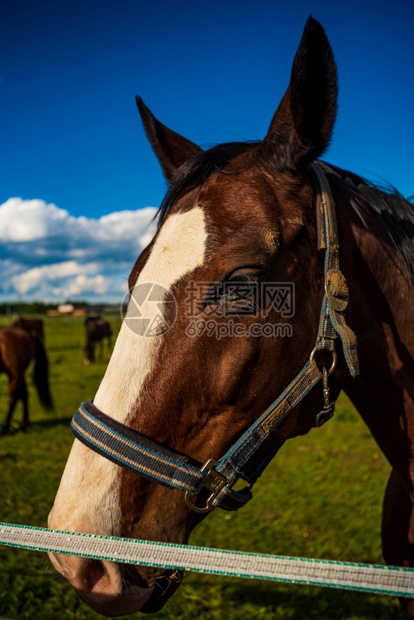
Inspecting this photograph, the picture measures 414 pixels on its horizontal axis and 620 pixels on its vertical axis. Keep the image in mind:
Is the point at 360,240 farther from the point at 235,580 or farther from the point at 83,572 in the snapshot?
the point at 235,580

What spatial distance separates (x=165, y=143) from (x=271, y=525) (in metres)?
4.59

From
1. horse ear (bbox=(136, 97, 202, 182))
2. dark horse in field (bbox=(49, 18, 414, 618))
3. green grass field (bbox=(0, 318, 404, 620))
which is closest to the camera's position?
dark horse in field (bbox=(49, 18, 414, 618))

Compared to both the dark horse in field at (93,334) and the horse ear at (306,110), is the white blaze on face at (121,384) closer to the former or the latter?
the horse ear at (306,110)

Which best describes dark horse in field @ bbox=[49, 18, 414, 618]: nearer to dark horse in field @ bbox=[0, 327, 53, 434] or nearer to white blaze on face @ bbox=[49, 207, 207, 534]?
white blaze on face @ bbox=[49, 207, 207, 534]

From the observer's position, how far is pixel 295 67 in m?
1.58

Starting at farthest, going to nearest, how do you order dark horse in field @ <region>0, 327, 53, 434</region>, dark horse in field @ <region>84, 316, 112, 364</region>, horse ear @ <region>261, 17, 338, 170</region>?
1. dark horse in field @ <region>84, 316, 112, 364</region>
2. dark horse in field @ <region>0, 327, 53, 434</region>
3. horse ear @ <region>261, 17, 338, 170</region>

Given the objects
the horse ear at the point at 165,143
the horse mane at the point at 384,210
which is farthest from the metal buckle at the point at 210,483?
the horse ear at the point at 165,143

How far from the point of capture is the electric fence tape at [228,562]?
1.03 metres

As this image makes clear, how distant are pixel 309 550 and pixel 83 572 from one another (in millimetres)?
3881

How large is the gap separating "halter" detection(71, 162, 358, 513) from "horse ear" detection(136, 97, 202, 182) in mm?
950

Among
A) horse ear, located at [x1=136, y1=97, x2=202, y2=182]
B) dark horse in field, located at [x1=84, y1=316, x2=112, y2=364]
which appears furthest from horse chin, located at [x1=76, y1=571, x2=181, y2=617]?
dark horse in field, located at [x1=84, y1=316, x2=112, y2=364]

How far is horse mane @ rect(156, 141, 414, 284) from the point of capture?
181 cm

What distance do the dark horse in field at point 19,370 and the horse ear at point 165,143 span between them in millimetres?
8380

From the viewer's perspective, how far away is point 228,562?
1.10m
